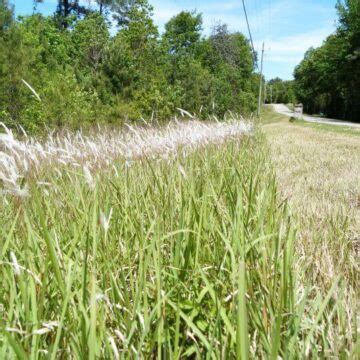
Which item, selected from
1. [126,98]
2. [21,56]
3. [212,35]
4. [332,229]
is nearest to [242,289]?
[332,229]

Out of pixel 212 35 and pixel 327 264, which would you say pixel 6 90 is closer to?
pixel 327 264

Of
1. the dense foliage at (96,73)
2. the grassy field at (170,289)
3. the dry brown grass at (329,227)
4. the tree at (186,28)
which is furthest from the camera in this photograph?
the tree at (186,28)

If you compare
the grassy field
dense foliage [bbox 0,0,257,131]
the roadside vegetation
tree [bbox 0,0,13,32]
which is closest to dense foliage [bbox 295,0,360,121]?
dense foliage [bbox 0,0,257,131]

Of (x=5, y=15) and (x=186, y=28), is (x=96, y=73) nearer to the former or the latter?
(x=5, y=15)

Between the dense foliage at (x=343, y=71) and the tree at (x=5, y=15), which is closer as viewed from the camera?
the tree at (x=5, y=15)

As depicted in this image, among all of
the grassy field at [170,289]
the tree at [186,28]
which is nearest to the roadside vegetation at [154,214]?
the grassy field at [170,289]

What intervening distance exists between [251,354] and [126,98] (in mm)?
21743

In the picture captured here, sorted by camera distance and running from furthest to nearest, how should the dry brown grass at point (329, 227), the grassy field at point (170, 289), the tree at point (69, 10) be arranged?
1. the tree at point (69, 10)
2. the dry brown grass at point (329, 227)
3. the grassy field at point (170, 289)

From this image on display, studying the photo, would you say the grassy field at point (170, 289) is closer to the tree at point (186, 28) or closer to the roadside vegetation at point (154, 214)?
the roadside vegetation at point (154, 214)

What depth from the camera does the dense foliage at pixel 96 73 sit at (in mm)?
12570

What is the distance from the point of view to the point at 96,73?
22.3 metres

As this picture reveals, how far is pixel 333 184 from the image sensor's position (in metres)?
3.41

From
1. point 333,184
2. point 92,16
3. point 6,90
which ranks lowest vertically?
point 333,184

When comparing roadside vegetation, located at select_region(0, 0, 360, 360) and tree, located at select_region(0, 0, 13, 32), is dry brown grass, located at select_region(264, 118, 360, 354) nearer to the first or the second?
roadside vegetation, located at select_region(0, 0, 360, 360)
